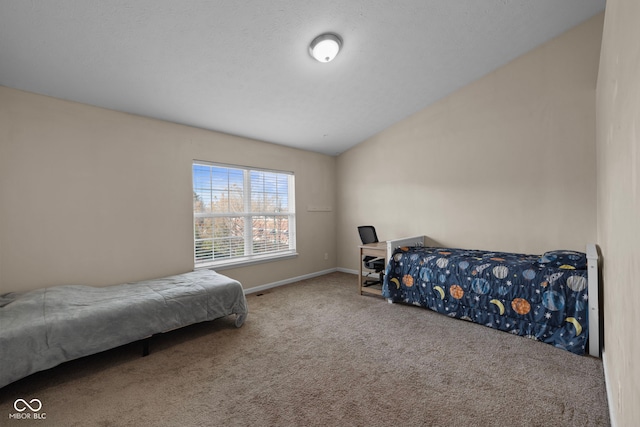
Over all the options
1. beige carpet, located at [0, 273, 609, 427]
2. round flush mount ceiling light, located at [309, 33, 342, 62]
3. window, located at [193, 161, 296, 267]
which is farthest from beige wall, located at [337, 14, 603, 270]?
round flush mount ceiling light, located at [309, 33, 342, 62]

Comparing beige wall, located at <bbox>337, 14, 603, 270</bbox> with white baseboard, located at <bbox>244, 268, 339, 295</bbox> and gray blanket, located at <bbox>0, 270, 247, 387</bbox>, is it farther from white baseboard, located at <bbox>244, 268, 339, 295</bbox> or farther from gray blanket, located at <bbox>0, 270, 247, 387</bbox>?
gray blanket, located at <bbox>0, 270, 247, 387</bbox>

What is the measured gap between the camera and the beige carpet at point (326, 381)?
5.28 feet

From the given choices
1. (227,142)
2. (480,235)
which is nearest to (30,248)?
(227,142)

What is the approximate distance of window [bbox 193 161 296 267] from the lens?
12.1 feet

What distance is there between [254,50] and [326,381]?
2.72 metres

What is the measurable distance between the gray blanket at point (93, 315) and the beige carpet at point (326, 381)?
0.69 feet

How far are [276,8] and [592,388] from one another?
340 cm

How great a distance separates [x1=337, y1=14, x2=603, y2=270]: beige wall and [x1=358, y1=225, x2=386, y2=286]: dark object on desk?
0.44 metres

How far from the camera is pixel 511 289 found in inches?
104

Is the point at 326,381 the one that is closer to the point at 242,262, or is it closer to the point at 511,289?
the point at 511,289

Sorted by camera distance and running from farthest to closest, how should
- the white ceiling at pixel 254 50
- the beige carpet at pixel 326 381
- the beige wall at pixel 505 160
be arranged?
the beige wall at pixel 505 160, the white ceiling at pixel 254 50, the beige carpet at pixel 326 381

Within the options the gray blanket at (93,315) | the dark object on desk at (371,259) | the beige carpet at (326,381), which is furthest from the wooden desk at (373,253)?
the gray blanket at (93,315)

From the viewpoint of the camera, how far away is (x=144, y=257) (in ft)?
10.3

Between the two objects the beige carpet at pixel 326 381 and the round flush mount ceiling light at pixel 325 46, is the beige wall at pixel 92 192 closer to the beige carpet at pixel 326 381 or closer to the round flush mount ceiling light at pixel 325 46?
the beige carpet at pixel 326 381
